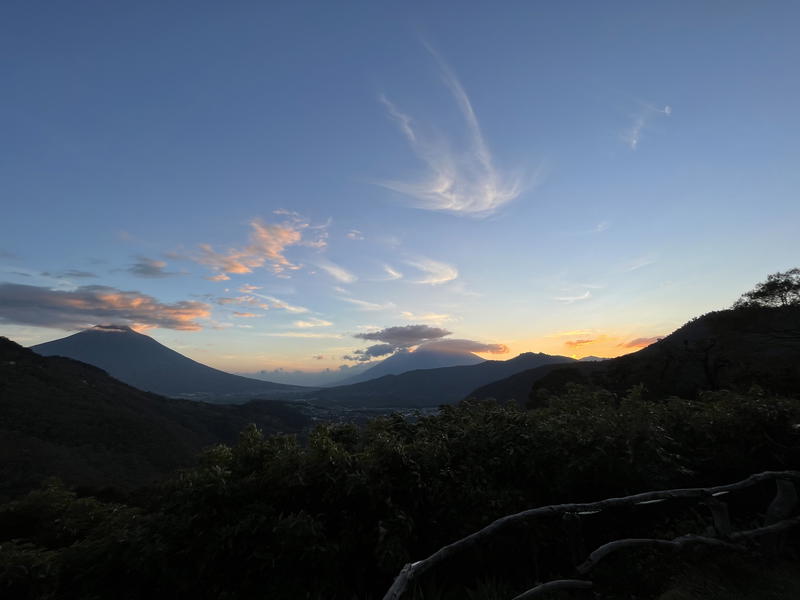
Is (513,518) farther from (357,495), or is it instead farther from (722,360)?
(722,360)

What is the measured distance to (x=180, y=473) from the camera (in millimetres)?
4906

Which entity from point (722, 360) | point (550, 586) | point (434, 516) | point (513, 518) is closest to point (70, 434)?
point (434, 516)

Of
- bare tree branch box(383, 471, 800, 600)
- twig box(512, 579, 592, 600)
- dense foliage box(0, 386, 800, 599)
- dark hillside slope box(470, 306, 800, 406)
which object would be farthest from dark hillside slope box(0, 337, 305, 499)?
dark hillside slope box(470, 306, 800, 406)

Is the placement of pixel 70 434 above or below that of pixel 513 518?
below

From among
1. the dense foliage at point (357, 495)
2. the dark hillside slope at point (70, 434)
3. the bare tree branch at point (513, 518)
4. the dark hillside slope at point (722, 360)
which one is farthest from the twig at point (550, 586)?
the dark hillside slope at point (70, 434)

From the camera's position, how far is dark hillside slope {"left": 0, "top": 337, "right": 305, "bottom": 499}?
38.4 metres

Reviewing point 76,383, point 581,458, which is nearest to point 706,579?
point 581,458

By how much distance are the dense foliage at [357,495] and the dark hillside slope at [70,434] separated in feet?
85.1

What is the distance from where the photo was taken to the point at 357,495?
4562mm

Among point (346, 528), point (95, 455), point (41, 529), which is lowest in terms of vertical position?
point (95, 455)

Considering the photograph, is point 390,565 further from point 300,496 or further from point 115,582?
point 115,582

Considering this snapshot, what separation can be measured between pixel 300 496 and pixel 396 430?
1.81m

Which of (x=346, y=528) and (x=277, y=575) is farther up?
(x=346, y=528)

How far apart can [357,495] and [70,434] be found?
6057 cm
